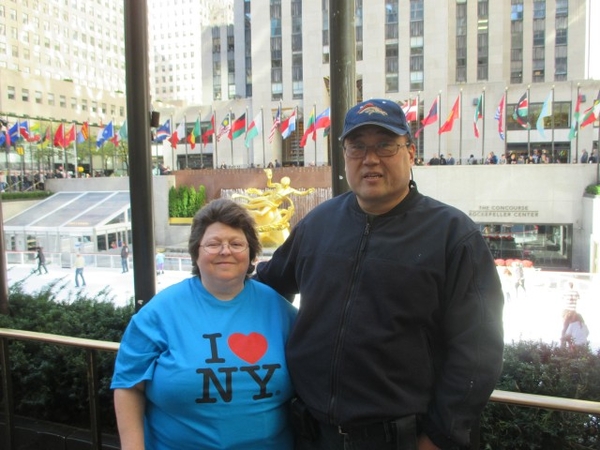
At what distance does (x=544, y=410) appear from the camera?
8.59ft

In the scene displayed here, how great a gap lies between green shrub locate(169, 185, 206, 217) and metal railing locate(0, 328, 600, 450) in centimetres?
3073

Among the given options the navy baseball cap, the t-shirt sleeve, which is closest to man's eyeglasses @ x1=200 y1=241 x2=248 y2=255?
the t-shirt sleeve

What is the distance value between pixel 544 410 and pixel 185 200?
1287 inches

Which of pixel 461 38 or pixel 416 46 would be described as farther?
pixel 461 38

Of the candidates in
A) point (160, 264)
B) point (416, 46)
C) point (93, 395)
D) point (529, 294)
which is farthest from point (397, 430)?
point (416, 46)

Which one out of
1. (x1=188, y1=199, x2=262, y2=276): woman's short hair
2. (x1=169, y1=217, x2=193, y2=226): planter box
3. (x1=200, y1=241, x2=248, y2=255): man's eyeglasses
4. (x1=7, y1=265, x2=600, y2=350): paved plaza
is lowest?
A: (x1=7, y1=265, x2=600, y2=350): paved plaza

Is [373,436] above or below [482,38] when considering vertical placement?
below

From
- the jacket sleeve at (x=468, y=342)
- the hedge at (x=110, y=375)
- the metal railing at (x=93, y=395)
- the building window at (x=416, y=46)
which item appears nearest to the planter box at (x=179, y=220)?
the building window at (x=416, y=46)

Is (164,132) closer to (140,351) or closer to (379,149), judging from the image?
(140,351)

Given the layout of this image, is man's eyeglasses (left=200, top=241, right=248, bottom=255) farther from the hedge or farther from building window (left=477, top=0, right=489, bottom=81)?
building window (left=477, top=0, right=489, bottom=81)

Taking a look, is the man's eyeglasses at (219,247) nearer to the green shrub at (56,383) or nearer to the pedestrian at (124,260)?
the green shrub at (56,383)

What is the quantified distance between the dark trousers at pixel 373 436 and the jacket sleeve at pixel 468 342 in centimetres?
7

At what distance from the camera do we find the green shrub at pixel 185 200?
33938 millimetres

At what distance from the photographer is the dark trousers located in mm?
1668
